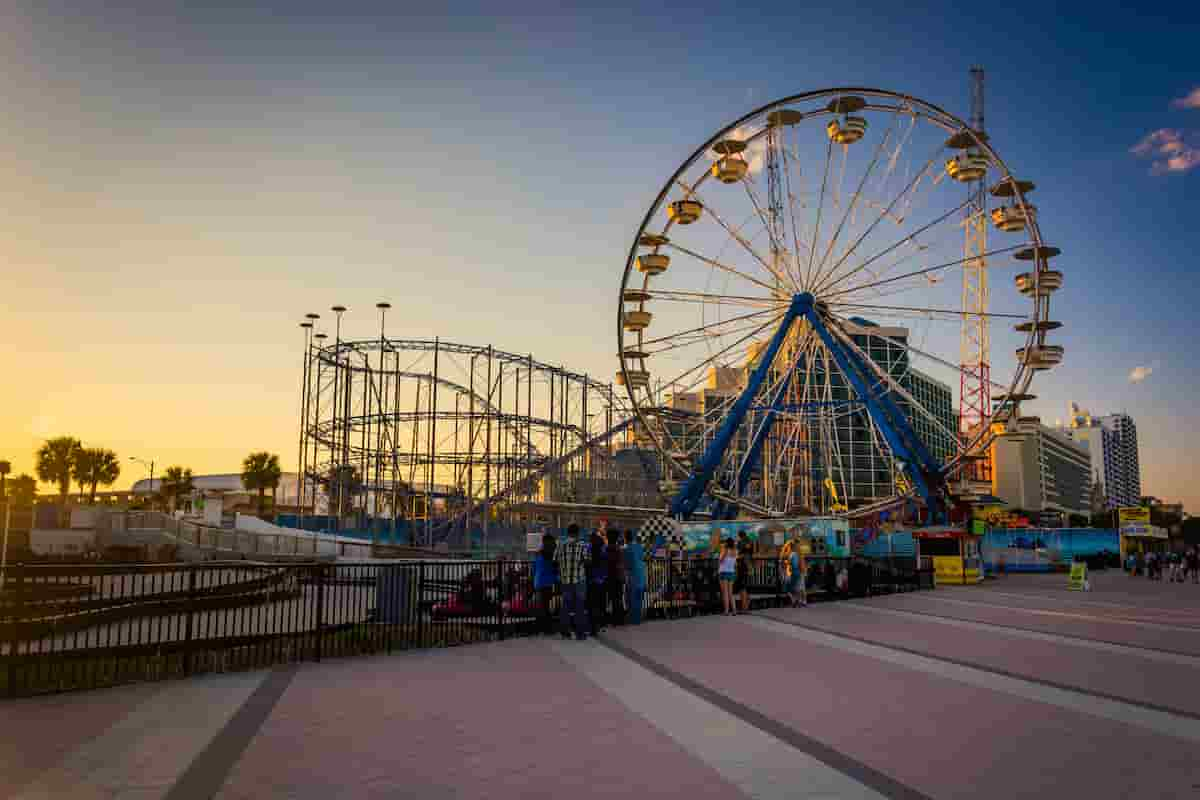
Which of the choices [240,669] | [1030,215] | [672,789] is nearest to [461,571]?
[240,669]

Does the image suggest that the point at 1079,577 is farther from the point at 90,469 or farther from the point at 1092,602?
the point at 90,469

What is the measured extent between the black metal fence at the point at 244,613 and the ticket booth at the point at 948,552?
14764 millimetres

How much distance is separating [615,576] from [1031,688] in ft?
21.4

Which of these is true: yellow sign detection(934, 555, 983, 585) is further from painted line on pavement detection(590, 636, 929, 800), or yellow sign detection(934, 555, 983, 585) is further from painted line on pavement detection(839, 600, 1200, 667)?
painted line on pavement detection(590, 636, 929, 800)

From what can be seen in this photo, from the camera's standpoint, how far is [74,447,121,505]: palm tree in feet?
267

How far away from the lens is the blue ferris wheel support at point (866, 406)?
31438 mm

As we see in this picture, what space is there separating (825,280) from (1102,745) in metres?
26.3

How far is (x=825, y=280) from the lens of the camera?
31422mm

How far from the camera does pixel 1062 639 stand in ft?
43.2

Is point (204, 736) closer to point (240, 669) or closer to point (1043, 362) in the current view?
point (240, 669)

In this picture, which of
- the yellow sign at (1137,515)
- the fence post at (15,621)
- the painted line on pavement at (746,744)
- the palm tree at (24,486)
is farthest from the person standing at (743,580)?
the palm tree at (24,486)

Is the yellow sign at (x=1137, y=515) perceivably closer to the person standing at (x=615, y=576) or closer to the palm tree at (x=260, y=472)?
the person standing at (x=615, y=576)

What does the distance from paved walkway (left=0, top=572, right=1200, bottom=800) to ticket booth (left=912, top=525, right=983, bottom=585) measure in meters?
20.0

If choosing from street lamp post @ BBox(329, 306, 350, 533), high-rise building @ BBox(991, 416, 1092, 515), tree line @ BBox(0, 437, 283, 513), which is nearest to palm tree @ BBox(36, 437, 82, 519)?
tree line @ BBox(0, 437, 283, 513)
